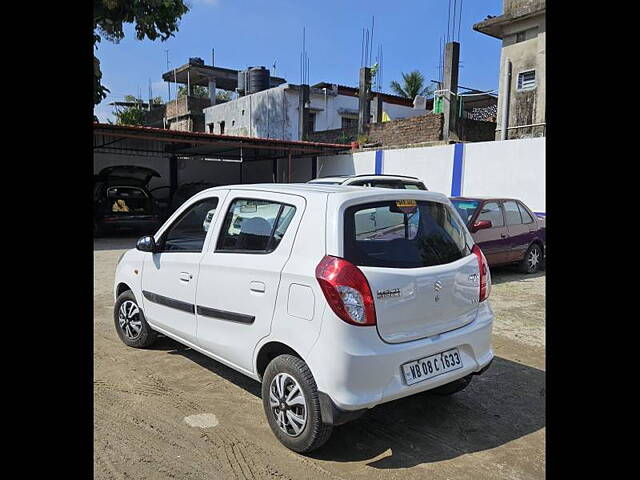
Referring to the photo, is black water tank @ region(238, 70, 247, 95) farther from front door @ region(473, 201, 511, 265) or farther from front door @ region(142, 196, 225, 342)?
front door @ region(142, 196, 225, 342)

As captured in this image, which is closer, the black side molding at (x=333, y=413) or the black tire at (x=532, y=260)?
the black side molding at (x=333, y=413)

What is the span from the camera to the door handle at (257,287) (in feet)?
Result: 11.1

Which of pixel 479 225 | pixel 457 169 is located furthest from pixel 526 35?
pixel 479 225

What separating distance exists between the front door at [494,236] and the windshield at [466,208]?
124 mm

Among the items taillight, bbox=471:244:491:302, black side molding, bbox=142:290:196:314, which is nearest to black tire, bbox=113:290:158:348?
black side molding, bbox=142:290:196:314

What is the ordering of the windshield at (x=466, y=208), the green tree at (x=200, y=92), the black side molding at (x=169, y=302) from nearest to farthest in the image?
1. the black side molding at (x=169, y=302)
2. the windshield at (x=466, y=208)
3. the green tree at (x=200, y=92)

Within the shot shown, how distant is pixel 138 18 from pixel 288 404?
1139 centimetres

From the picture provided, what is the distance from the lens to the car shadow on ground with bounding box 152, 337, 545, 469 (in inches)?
126

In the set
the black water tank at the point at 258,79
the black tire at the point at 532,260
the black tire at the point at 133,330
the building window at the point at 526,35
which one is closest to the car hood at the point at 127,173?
the black tire at the point at 532,260

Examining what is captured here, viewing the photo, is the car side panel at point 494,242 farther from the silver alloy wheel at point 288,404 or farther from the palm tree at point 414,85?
the palm tree at point 414,85

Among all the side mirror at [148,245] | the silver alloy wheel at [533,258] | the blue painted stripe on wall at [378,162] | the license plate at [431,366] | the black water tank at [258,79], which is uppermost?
the black water tank at [258,79]

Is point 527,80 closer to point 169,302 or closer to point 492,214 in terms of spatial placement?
point 492,214

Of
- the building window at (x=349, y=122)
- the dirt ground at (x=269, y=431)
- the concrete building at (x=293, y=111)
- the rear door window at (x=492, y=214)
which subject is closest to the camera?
the dirt ground at (x=269, y=431)

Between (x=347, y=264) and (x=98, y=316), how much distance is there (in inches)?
180
